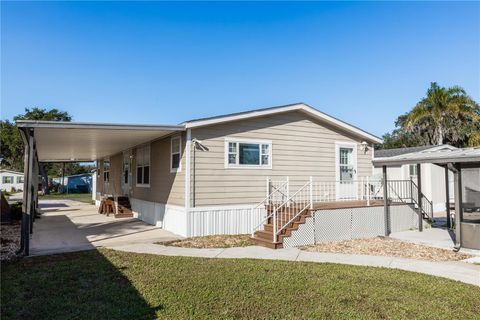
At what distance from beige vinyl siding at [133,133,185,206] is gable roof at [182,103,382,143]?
2.48 ft

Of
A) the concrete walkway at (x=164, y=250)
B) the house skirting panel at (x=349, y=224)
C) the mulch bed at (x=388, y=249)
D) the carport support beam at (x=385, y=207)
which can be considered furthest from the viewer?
the carport support beam at (x=385, y=207)

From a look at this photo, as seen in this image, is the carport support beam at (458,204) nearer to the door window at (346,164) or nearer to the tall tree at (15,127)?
the door window at (346,164)

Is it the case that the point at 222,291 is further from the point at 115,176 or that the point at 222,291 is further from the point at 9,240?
the point at 115,176

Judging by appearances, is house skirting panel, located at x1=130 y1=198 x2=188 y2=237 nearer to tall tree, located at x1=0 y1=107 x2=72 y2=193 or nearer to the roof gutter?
the roof gutter

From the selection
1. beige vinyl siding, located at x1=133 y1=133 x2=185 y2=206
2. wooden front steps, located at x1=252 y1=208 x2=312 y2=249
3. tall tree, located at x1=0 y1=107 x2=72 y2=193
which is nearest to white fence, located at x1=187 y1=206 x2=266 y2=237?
wooden front steps, located at x1=252 y1=208 x2=312 y2=249

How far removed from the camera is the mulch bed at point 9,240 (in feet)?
23.4

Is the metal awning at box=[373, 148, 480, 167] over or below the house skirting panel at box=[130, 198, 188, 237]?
over

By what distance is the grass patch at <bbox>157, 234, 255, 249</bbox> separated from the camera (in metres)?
8.39

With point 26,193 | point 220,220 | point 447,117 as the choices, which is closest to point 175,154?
point 220,220

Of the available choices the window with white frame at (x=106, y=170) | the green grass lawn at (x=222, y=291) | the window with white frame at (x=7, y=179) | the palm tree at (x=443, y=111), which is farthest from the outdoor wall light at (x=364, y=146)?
the window with white frame at (x=7, y=179)

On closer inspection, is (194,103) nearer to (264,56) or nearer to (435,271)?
(264,56)

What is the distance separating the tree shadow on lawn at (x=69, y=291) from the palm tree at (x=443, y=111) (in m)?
24.9

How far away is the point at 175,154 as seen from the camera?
34.4 feet

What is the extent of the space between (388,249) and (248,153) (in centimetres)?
478
